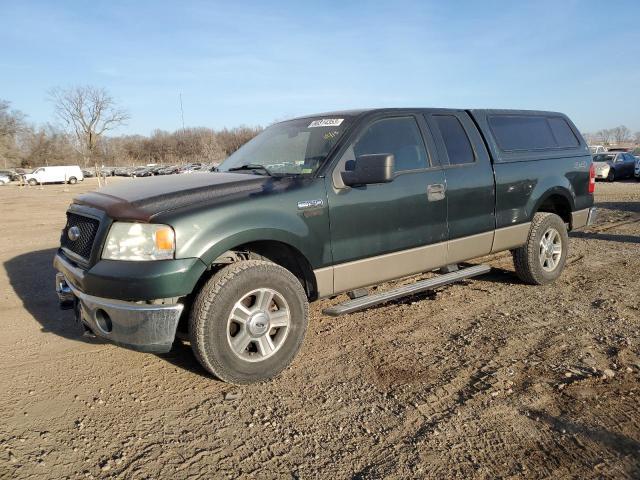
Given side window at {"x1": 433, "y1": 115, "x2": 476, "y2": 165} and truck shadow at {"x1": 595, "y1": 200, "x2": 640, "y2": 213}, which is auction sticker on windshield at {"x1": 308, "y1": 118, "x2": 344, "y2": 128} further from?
truck shadow at {"x1": 595, "y1": 200, "x2": 640, "y2": 213}

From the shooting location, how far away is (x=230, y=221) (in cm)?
315

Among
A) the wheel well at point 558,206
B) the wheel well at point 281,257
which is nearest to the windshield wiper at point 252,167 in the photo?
the wheel well at point 281,257

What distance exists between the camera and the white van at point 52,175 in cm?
4641

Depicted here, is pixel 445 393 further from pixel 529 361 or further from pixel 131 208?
pixel 131 208

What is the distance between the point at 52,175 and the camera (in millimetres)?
47094

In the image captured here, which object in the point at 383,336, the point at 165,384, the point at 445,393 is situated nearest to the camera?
the point at 445,393

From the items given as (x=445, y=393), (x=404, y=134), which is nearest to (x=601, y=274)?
(x=404, y=134)

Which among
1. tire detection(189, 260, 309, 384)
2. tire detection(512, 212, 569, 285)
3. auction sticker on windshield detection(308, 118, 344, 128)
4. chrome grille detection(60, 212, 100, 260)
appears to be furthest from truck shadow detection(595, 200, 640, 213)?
chrome grille detection(60, 212, 100, 260)

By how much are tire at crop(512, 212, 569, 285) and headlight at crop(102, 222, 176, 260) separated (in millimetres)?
3869

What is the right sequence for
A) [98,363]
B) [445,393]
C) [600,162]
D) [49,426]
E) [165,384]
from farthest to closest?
[600,162] → [98,363] → [165,384] → [445,393] → [49,426]

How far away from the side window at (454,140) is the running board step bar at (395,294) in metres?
1.06

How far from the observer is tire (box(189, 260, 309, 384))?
306 cm

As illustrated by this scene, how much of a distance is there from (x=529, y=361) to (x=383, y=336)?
1.15 meters

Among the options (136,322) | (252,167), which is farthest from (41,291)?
(136,322)
